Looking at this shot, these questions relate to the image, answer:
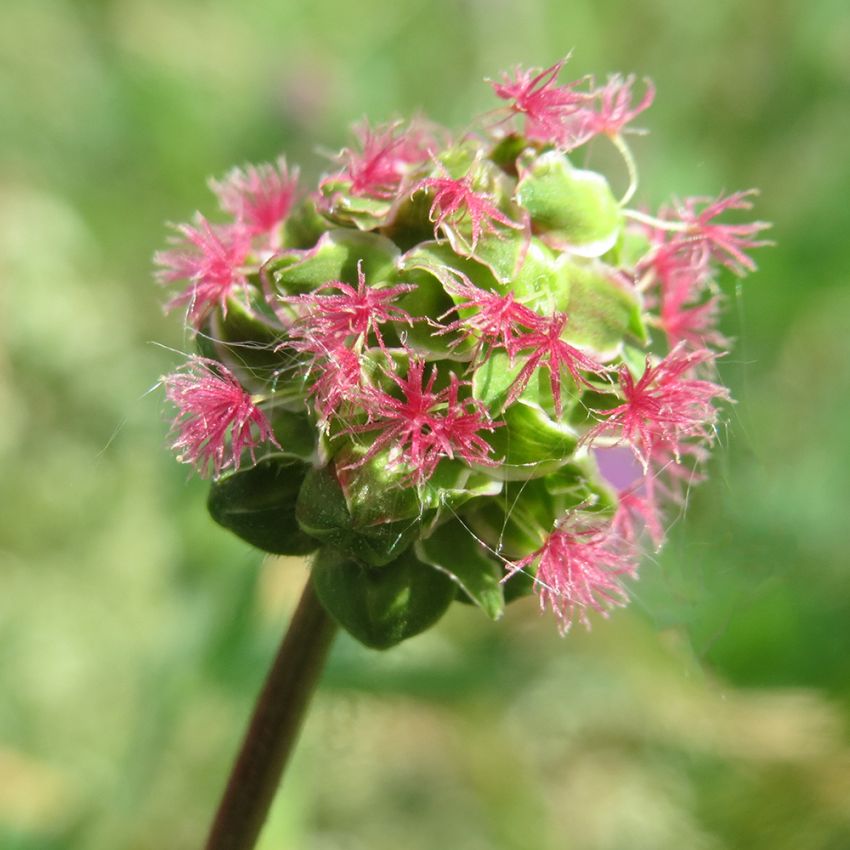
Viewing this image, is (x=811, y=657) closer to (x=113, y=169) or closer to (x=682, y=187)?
(x=682, y=187)

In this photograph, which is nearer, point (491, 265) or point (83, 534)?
point (491, 265)

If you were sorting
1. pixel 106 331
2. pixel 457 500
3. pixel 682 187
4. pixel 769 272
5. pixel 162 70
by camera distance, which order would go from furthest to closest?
pixel 162 70 → pixel 106 331 → pixel 682 187 → pixel 769 272 → pixel 457 500

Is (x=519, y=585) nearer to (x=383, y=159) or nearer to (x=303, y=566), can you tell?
(x=303, y=566)

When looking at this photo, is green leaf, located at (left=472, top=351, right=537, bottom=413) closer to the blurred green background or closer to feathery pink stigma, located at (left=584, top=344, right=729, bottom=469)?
feathery pink stigma, located at (left=584, top=344, right=729, bottom=469)

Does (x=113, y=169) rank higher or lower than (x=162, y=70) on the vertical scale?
lower

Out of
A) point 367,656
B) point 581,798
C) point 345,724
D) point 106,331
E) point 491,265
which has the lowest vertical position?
point 581,798

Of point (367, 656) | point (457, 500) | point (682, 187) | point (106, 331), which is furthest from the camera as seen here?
point (106, 331)

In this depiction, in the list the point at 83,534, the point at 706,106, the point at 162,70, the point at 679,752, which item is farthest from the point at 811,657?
the point at 162,70

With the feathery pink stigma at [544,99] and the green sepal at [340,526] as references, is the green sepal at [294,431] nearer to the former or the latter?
the green sepal at [340,526]
